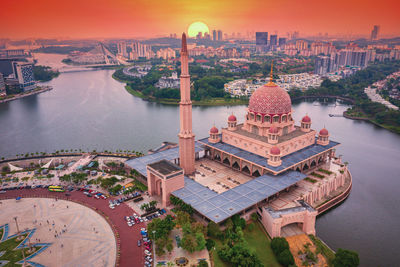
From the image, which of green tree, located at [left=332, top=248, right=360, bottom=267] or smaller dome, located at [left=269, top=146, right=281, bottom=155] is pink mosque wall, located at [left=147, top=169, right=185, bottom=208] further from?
green tree, located at [left=332, top=248, right=360, bottom=267]

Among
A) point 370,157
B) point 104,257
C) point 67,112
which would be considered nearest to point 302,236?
point 104,257

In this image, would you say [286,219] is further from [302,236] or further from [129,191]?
[129,191]

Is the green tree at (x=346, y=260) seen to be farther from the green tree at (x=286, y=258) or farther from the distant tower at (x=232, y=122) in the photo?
the distant tower at (x=232, y=122)

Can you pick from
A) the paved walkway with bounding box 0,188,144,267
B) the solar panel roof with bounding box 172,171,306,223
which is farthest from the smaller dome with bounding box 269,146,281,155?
the paved walkway with bounding box 0,188,144,267

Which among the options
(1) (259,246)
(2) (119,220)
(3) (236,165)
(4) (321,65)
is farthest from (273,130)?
(4) (321,65)

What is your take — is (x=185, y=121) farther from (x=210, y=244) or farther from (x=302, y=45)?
(x=302, y=45)

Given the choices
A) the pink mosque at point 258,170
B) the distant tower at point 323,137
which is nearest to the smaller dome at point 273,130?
the pink mosque at point 258,170
